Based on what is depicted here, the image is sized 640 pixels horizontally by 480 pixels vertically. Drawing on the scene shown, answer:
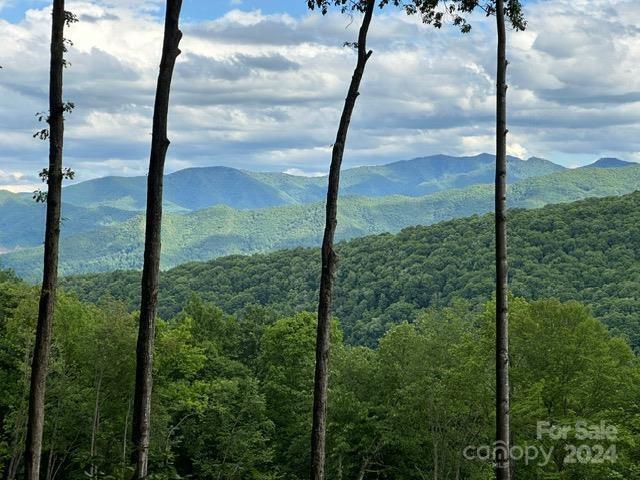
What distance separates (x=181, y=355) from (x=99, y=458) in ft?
115

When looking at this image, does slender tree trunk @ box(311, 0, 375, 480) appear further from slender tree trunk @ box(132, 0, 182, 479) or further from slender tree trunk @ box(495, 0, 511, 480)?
slender tree trunk @ box(132, 0, 182, 479)

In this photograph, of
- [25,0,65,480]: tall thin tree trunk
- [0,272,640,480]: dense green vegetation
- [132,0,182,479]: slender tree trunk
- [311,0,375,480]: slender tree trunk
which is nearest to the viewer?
→ [132,0,182,479]: slender tree trunk

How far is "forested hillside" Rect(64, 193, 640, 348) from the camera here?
141875 millimetres

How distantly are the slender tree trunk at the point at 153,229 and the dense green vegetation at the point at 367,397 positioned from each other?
67.1 ft

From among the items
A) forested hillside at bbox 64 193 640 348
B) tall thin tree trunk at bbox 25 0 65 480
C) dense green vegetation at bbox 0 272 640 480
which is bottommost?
dense green vegetation at bbox 0 272 640 480

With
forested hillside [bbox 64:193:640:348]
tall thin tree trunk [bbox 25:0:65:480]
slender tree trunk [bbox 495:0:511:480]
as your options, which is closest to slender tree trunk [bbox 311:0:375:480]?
slender tree trunk [bbox 495:0:511:480]

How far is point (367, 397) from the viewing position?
4606cm

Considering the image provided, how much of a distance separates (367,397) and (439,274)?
128045 mm

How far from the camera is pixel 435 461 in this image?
3925 centimetres

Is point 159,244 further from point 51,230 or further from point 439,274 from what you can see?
point 439,274

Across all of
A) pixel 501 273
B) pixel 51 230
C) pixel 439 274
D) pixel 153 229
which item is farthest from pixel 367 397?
pixel 439 274

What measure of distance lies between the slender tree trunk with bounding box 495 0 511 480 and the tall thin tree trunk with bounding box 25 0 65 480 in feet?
27.6

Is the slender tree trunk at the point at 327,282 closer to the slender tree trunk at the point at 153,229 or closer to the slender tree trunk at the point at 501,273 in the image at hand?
the slender tree trunk at the point at 501,273

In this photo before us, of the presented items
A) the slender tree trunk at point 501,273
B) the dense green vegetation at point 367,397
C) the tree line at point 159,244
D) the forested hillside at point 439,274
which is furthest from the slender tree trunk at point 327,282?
the forested hillside at point 439,274
